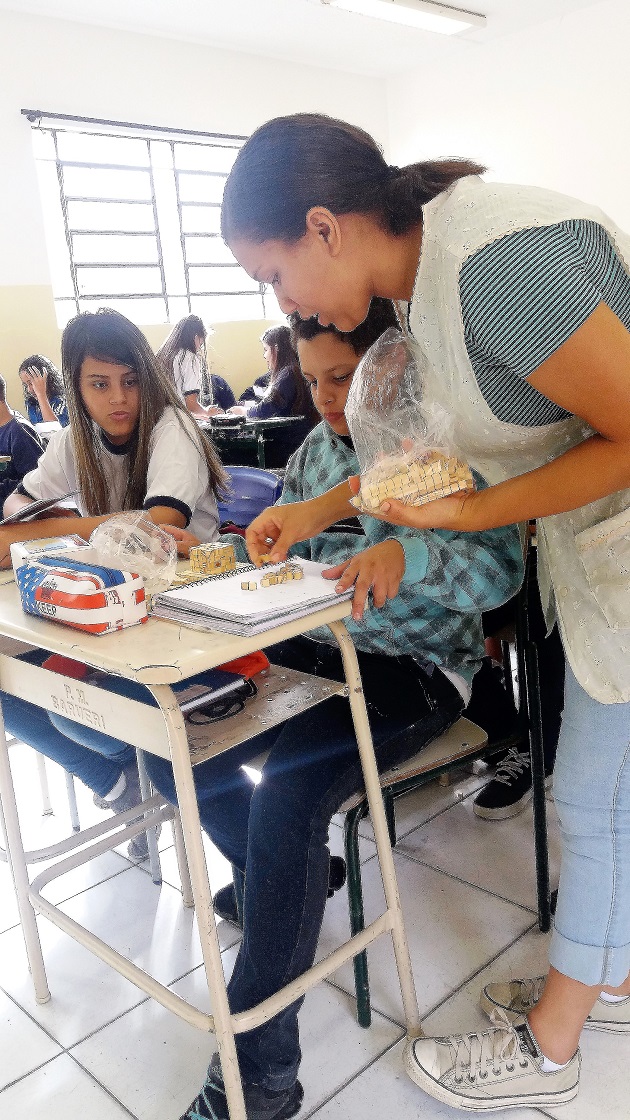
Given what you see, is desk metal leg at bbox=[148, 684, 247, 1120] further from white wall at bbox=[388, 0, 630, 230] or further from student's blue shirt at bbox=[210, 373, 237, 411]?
white wall at bbox=[388, 0, 630, 230]

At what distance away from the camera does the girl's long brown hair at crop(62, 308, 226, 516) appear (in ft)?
5.60

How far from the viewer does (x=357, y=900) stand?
1.19m

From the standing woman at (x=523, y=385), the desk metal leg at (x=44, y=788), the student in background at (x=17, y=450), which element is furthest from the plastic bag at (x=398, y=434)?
the student in background at (x=17, y=450)

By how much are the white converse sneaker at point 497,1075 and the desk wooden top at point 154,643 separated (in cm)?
66

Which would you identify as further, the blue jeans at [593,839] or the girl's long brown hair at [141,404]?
the girl's long brown hair at [141,404]

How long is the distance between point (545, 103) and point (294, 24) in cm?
224

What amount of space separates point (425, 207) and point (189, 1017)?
1.01 meters

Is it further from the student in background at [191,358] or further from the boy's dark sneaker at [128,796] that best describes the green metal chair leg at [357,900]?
the student in background at [191,358]

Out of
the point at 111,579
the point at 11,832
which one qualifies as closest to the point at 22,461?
the point at 11,832

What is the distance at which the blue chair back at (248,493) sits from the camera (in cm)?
188

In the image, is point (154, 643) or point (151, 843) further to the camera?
point (151, 843)

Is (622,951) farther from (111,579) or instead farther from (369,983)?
(111,579)

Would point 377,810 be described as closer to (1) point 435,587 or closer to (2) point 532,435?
(1) point 435,587

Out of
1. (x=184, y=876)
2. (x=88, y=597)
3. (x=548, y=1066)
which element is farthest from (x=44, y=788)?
(x=548, y=1066)
